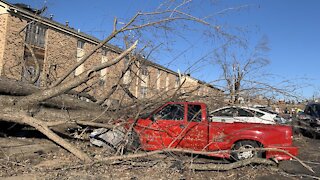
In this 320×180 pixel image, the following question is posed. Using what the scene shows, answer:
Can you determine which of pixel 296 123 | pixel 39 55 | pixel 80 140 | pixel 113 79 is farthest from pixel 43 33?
pixel 296 123

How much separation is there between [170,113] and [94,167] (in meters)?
2.99

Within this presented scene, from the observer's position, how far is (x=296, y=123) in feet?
27.1

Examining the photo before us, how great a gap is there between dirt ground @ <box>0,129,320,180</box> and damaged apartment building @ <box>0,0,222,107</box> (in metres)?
1.78

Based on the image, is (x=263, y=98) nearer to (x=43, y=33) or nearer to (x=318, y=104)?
(x=318, y=104)

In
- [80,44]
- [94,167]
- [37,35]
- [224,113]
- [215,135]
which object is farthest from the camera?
[80,44]

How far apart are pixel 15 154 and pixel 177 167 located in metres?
3.32

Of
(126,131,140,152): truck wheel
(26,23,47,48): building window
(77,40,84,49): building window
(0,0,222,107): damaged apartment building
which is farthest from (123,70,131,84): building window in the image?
(77,40,84,49): building window

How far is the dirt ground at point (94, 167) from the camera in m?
5.48

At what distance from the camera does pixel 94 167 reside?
5.74 meters

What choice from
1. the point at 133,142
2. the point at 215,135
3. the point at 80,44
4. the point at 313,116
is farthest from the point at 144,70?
the point at 80,44

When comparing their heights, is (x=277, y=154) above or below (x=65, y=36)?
below

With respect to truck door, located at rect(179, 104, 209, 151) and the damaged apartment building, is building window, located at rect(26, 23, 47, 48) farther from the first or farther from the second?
truck door, located at rect(179, 104, 209, 151)

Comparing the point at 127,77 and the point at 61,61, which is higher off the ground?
the point at 61,61

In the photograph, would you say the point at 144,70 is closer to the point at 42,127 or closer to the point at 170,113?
the point at 170,113
